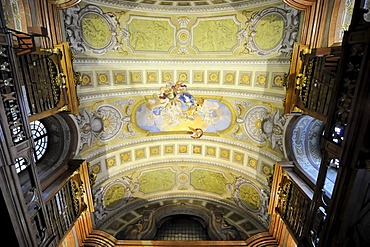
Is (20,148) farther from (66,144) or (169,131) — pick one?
(169,131)

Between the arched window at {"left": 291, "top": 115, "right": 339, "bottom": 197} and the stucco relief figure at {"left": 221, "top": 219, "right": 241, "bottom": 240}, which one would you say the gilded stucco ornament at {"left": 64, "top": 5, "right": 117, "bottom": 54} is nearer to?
the arched window at {"left": 291, "top": 115, "right": 339, "bottom": 197}

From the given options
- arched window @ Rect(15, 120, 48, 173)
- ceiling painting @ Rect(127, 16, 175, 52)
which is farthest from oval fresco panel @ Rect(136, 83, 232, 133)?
arched window @ Rect(15, 120, 48, 173)

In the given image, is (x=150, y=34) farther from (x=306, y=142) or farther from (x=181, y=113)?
(x=306, y=142)

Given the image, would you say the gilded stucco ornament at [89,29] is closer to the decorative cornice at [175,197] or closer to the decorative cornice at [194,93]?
the decorative cornice at [194,93]

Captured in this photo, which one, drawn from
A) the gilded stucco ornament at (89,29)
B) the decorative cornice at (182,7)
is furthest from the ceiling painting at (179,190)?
the decorative cornice at (182,7)

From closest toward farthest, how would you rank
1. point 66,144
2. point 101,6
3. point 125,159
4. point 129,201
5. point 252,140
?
point 101,6
point 66,144
point 252,140
point 125,159
point 129,201

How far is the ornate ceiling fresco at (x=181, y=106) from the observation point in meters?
8.91

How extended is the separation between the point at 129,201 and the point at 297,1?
10.7 metres

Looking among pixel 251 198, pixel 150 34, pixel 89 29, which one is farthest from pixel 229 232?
pixel 89 29

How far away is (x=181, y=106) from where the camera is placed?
1116 cm

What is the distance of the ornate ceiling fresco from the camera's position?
8.91 metres

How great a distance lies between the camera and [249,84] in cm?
1026

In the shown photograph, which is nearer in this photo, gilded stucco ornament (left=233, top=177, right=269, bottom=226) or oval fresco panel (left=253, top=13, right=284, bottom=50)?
oval fresco panel (left=253, top=13, right=284, bottom=50)

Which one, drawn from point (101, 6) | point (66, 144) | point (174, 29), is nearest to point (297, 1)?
point (174, 29)
